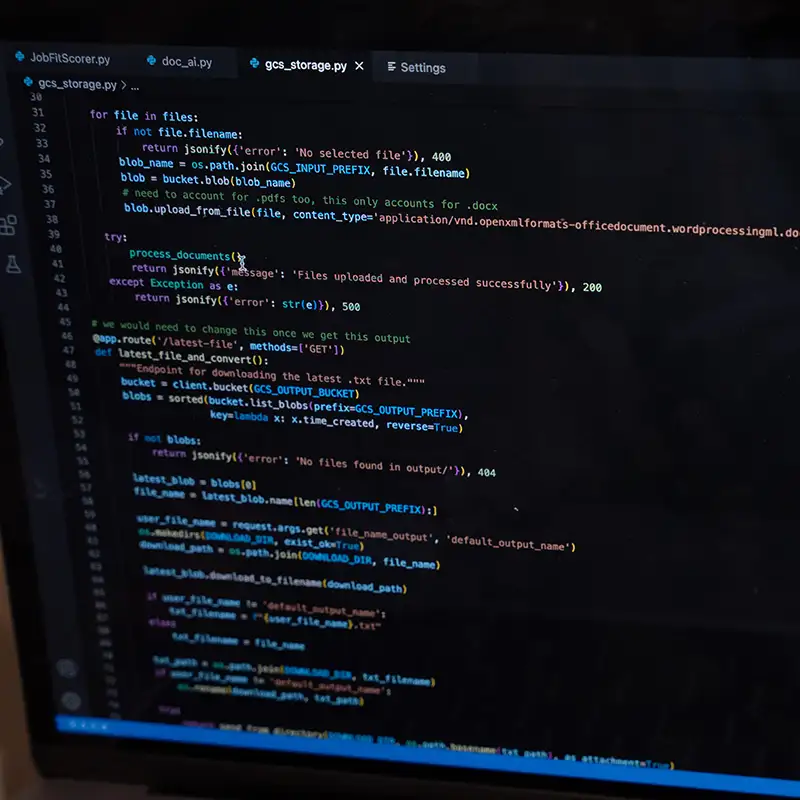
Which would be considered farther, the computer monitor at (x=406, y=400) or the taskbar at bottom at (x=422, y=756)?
the taskbar at bottom at (x=422, y=756)

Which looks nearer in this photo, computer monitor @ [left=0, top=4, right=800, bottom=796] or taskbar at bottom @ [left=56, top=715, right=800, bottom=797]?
computer monitor @ [left=0, top=4, right=800, bottom=796]

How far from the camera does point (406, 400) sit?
58 centimetres

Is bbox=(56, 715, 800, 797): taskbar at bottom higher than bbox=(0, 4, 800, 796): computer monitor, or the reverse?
bbox=(0, 4, 800, 796): computer monitor

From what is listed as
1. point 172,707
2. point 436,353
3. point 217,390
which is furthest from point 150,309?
point 172,707

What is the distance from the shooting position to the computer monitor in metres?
0.52

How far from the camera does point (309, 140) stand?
53 cm

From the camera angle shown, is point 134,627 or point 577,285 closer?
point 577,285

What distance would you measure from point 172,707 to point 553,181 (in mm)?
437

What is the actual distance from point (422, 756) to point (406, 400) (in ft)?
0.85

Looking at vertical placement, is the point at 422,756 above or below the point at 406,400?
below

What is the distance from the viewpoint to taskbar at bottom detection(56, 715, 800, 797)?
2.10 feet

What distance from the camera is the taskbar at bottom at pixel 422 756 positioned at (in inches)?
25.2

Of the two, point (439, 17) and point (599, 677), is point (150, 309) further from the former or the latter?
point (599, 677)

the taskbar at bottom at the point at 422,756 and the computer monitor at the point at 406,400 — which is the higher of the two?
the computer monitor at the point at 406,400
